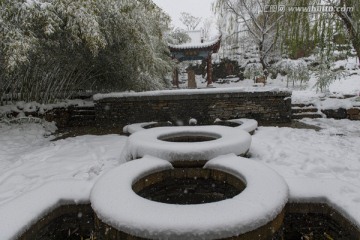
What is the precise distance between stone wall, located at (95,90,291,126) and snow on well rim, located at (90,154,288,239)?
3415mm

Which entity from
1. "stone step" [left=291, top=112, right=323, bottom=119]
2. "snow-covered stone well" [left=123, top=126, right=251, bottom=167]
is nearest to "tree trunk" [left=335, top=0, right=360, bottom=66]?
"stone step" [left=291, top=112, right=323, bottom=119]

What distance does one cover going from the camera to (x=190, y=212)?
1.75m

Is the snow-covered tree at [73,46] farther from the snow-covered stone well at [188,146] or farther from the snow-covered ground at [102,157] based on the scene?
the snow-covered stone well at [188,146]

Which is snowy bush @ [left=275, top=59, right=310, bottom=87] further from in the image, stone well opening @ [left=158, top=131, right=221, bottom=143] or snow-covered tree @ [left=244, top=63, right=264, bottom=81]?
stone well opening @ [left=158, top=131, right=221, bottom=143]

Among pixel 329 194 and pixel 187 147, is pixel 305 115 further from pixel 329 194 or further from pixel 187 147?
pixel 329 194

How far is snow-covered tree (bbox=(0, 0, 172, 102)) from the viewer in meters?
4.18

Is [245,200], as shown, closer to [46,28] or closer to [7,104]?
[46,28]

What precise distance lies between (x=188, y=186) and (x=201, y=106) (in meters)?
3.00

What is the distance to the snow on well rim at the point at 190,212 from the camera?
1593 millimetres

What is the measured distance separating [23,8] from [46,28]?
41 cm

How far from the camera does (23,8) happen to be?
13.4 feet

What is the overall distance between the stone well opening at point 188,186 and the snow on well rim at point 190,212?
38cm

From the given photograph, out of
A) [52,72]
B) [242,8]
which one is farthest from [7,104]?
[242,8]

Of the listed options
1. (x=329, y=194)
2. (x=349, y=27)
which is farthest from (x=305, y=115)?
(x=329, y=194)
